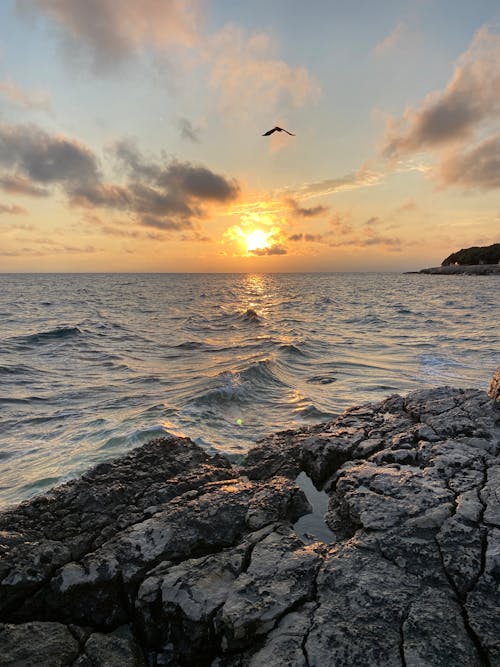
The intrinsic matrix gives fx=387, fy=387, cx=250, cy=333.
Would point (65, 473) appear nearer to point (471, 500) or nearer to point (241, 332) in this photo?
point (471, 500)

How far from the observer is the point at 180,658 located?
9.88ft

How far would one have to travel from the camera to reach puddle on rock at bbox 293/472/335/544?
4.36m

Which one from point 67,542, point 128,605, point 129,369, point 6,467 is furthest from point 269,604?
point 129,369

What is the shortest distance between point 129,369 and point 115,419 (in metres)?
6.14

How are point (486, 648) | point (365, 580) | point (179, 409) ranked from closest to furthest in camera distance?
point (486, 648)
point (365, 580)
point (179, 409)

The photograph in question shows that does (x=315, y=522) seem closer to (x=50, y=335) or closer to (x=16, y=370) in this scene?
(x=16, y=370)

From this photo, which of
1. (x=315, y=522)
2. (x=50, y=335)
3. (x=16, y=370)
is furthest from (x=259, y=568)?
(x=50, y=335)

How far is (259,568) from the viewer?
11.3 ft

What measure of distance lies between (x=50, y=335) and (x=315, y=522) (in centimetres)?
2441

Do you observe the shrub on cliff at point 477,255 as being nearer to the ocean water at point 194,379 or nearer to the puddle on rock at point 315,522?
the ocean water at point 194,379

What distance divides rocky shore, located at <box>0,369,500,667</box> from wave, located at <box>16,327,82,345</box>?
20.9 meters

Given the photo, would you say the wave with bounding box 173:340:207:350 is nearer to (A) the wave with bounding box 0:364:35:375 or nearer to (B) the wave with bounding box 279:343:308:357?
(B) the wave with bounding box 279:343:308:357

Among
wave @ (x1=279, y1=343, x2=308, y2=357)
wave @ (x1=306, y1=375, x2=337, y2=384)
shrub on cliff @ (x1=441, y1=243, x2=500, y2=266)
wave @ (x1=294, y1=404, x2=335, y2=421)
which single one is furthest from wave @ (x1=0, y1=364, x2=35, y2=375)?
shrub on cliff @ (x1=441, y1=243, x2=500, y2=266)

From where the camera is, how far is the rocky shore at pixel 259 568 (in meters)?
2.85
